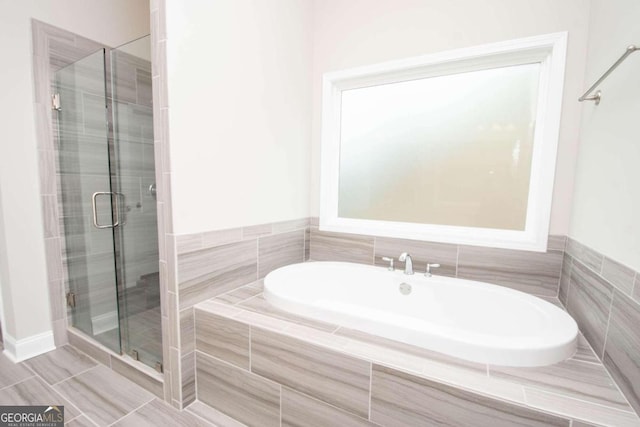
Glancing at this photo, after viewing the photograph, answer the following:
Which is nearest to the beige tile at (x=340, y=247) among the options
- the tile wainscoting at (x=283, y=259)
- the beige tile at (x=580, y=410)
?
the tile wainscoting at (x=283, y=259)

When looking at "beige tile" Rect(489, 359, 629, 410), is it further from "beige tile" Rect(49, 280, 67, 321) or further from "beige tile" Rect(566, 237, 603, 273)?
"beige tile" Rect(49, 280, 67, 321)

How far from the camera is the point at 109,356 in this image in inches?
67.6

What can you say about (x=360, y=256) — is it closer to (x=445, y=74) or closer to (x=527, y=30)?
(x=445, y=74)

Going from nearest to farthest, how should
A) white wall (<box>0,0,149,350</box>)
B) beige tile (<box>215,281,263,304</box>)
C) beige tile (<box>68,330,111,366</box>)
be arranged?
1. beige tile (<box>215,281,263,304</box>)
2. white wall (<box>0,0,149,350</box>)
3. beige tile (<box>68,330,111,366</box>)

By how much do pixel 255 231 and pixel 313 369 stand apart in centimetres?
93

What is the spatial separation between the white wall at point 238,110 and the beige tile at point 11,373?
143 centimetres

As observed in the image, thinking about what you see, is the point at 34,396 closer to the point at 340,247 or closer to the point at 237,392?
the point at 237,392

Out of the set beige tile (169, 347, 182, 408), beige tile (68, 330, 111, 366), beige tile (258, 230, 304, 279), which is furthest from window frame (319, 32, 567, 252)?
beige tile (68, 330, 111, 366)

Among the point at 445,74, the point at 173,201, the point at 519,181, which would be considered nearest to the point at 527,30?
the point at 445,74

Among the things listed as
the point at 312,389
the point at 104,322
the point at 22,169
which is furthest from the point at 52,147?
the point at 312,389

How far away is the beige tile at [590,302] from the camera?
1.06 meters

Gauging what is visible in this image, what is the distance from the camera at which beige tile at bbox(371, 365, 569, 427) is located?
31.7 inches

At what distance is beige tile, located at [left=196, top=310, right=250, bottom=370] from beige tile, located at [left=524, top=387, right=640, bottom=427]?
108cm

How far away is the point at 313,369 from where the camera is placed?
111 centimetres
